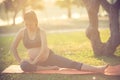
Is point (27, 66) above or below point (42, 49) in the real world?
below

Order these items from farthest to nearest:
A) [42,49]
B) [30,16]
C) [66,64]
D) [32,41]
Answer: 1. [66,64]
2. [32,41]
3. [42,49]
4. [30,16]

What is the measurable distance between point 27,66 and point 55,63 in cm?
57

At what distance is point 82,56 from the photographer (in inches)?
352

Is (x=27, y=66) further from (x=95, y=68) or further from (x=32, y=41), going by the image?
(x=95, y=68)

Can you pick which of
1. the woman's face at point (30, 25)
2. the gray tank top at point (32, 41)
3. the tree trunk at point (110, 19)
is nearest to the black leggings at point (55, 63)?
the gray tank top at point (32, 41)

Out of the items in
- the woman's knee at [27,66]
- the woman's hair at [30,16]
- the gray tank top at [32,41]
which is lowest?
the woman's knee at [27,66]

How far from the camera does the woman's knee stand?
6.14 m

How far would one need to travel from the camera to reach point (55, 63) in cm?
636

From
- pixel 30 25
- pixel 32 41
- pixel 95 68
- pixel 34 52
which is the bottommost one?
pixel 95 68

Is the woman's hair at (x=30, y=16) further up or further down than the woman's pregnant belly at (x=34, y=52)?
further up

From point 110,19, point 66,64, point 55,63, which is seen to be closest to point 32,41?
point 55,63

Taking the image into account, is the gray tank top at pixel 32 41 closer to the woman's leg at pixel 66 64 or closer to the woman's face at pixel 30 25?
the woman's face at pixel 30 25

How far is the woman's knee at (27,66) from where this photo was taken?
6.14 meters

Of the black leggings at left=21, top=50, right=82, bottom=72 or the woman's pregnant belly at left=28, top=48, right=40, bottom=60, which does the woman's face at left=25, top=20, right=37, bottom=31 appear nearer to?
the woman's pregnant belly at left=28, top=48, right=40, bottom=60
